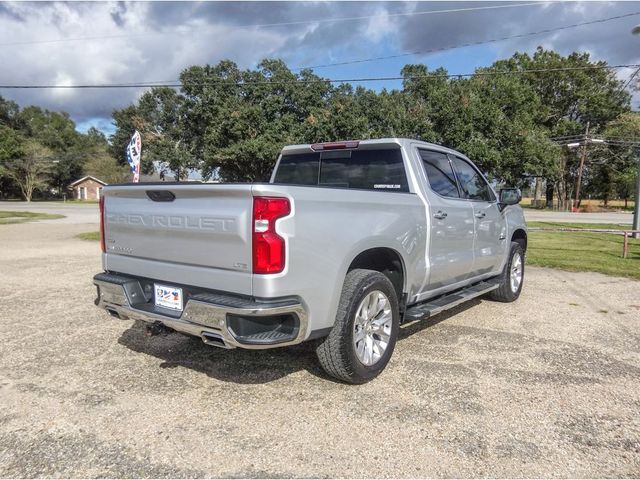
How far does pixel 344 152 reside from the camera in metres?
4.71

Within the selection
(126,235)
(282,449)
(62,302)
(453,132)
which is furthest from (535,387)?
(453,132)

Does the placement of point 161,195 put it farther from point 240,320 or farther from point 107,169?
point 107,169

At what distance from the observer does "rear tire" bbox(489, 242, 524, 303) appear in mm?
6298

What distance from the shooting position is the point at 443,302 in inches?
181

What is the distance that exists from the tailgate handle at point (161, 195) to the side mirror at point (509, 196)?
14.0 ft

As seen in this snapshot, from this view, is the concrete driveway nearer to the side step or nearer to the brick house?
the side step

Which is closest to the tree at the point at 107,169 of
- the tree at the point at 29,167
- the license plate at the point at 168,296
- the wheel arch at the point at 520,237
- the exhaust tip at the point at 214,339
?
the tree at the point at 29,167

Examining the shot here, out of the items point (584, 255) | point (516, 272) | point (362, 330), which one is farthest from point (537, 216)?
point (362, 330)

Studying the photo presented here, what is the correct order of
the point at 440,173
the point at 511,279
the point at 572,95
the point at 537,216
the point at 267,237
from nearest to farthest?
the point at 267,237 < the point at 440,173 < the point at 511,279 < the point at 537,216 < the point at 572,95

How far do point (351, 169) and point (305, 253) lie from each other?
1.85 m

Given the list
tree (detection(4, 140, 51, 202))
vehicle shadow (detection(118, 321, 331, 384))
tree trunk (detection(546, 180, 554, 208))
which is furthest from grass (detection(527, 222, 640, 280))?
tree (detection(4, 140, 51, 202))

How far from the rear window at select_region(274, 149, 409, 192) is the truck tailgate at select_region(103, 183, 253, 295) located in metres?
1.39

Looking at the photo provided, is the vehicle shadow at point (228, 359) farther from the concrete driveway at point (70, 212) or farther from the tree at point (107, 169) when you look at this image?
the tree at point (107, 169)

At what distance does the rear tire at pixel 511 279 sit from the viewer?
20.7ft
